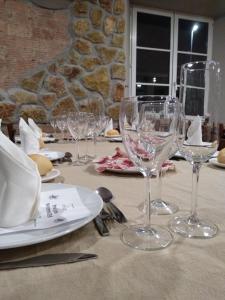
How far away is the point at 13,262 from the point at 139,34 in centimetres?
382


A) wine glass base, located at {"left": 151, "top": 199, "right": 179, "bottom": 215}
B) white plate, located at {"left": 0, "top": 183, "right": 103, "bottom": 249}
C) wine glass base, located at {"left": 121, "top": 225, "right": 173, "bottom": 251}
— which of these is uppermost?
white plate, located at {"left": 0, "top": 183, "right": 103, "bottom": 249}

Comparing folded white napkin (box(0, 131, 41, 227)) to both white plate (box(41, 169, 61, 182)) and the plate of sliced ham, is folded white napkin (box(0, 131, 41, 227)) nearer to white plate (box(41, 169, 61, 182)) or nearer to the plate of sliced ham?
white plate (box(41, 169, 61, 182))

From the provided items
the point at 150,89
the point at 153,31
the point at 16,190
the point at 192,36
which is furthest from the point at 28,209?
the point at 192,36

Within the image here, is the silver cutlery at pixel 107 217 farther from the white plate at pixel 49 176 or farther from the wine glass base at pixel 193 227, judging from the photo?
the white plate at pixel 49 176

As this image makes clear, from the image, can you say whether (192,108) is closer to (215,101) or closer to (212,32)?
(215,101)

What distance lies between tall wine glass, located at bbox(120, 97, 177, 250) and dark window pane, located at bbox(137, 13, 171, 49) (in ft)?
11.7

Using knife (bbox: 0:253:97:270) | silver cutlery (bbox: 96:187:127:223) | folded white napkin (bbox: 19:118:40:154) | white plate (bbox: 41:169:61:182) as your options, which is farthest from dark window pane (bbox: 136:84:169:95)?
knife (bbox: 0:253:97:270)

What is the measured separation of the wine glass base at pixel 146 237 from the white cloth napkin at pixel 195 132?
16cm

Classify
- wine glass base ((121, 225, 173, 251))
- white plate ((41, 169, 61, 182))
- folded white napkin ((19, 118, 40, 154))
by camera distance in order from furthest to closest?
folded white napkin ((19, 118, 40, 154))
white plate ((41, 169, 61, 182))
wine glass base ((121, 225, 173, 251))

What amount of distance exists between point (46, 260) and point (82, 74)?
2.95m

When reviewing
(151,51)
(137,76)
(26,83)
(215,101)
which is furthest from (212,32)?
(215,101)

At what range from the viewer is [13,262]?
1.10ft

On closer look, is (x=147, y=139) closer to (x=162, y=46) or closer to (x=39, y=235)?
(x=39, y=235)

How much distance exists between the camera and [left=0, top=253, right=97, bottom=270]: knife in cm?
33
